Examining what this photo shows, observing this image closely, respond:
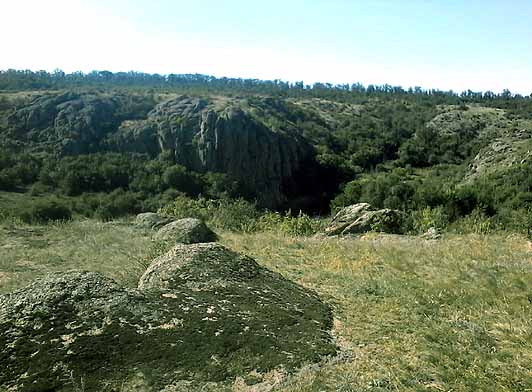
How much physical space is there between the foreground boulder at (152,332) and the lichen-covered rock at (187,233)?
5.11 metres

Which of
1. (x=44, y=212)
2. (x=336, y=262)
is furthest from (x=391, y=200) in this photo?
(x=336, y=262)

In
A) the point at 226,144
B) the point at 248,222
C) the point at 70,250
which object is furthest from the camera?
the point at 226,144

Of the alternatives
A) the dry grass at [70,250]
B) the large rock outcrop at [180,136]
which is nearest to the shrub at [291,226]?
the dry grass at [70,250]

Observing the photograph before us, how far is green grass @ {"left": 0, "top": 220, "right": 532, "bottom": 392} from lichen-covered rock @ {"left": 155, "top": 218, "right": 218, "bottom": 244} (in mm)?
540

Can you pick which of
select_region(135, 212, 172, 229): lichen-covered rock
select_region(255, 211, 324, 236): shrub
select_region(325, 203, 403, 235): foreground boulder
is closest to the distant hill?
select_region(255, 211, 324, 236): shrub

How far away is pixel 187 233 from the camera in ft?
43.9

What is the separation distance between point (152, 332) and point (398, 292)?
4208 mm

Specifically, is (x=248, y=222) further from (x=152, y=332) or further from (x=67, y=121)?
(x=67, y=121)

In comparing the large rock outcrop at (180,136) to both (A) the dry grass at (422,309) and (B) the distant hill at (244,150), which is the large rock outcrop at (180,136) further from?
(A) the dry grass at (422,309)

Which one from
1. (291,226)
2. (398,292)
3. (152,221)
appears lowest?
(291,226)

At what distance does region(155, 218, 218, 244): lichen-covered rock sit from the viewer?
13.2 metres

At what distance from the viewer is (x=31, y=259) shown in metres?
11.7

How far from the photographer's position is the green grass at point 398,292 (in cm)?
530

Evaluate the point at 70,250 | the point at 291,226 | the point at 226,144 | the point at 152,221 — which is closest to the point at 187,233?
the point at 70,250
